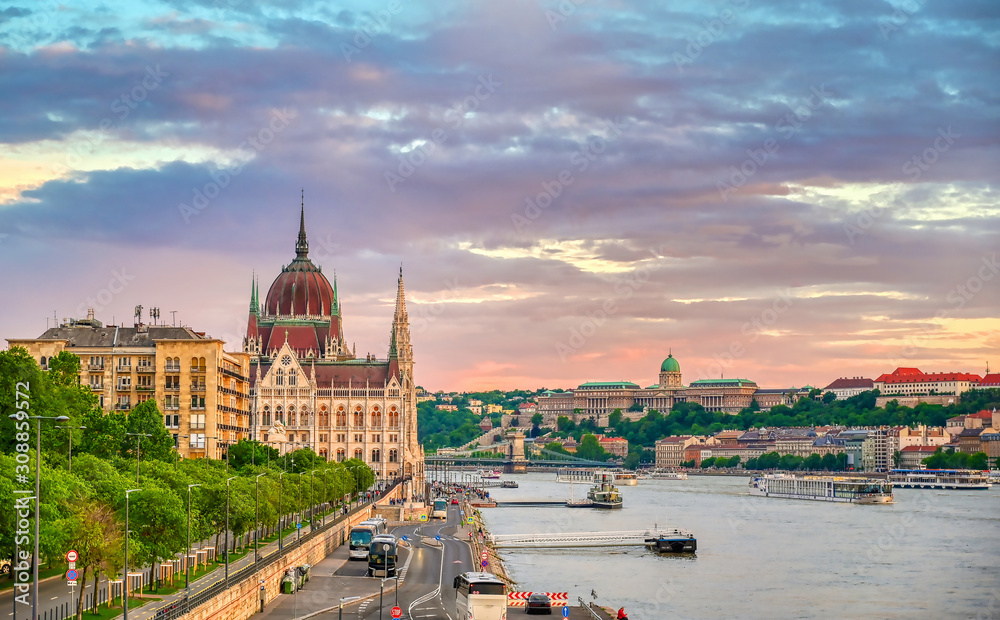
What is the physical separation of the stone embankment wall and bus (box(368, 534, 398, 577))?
4210 millimetres

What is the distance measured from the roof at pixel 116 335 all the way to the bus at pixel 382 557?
45.8 metres

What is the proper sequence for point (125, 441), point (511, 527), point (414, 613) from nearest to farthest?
point (414, 613) < point (125, 441) < point (511, 527)

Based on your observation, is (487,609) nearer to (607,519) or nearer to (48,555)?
(48,555)

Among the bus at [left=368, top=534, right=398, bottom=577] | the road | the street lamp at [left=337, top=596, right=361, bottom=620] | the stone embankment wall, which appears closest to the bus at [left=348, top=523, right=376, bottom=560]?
the stone embankment wall

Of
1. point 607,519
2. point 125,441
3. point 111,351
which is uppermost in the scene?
point 111,351

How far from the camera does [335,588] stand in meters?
81.2

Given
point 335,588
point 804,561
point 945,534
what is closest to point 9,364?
point 335,588

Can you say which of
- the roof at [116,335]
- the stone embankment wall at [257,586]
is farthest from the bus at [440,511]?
the stone embankment wall at [257,586]

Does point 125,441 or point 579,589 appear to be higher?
point 125,441

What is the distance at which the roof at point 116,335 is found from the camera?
12788 centimetres

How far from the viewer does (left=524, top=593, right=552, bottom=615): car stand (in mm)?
76438

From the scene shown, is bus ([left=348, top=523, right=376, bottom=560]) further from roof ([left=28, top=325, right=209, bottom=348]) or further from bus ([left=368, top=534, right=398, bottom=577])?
roof ([left=28, top=325, right=209, bottom=348])

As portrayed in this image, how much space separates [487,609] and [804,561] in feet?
215

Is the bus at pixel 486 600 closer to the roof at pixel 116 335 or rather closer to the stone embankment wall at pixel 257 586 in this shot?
the stone embankment wall at pixel 257 586
